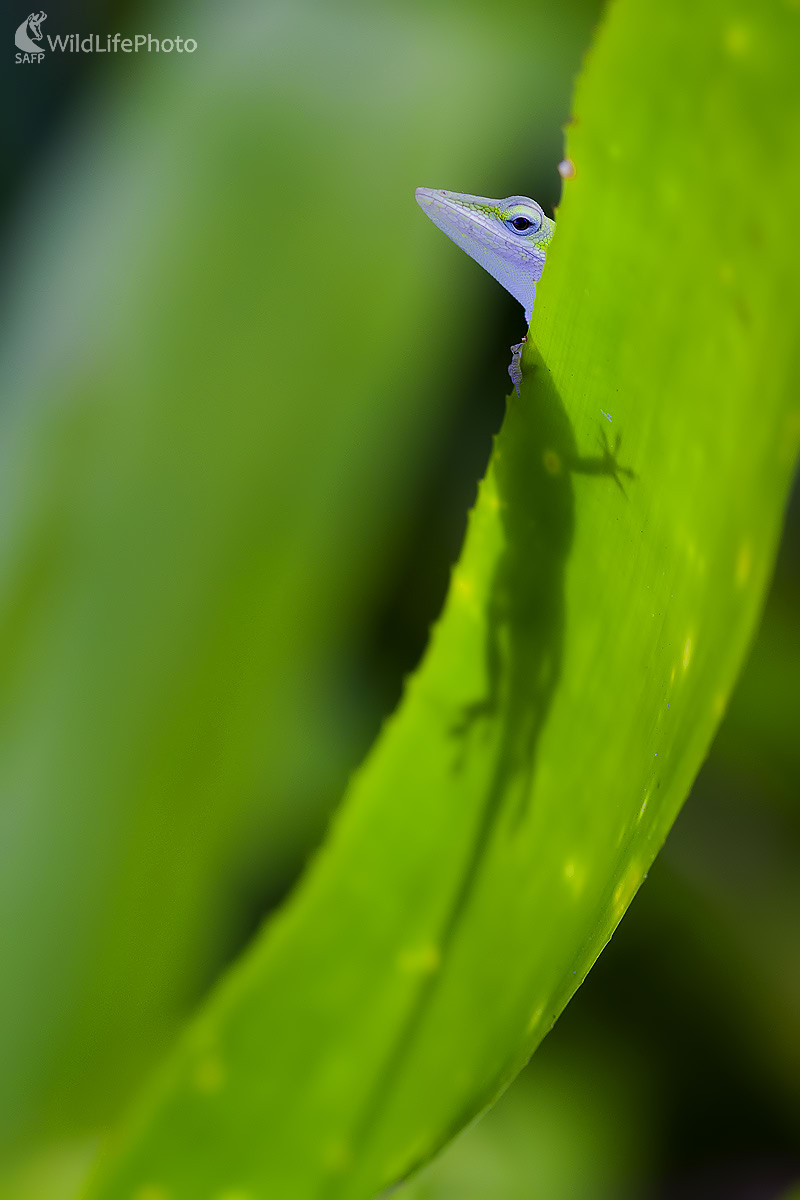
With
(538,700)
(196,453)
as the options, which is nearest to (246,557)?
(196,453)

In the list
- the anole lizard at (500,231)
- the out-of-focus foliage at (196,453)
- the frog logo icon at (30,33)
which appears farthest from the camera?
the frog logo icon at (30,33)

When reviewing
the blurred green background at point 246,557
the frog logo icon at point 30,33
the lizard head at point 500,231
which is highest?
the frog logo icon at point 30,33

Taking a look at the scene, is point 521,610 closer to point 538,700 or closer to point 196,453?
point 538,700

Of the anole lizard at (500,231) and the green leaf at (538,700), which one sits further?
the anole lizard at (500,231)

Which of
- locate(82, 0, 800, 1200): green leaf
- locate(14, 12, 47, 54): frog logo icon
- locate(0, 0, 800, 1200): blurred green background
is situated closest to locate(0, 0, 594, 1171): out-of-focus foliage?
locate(0, 0, 800, 1200): blurred green background

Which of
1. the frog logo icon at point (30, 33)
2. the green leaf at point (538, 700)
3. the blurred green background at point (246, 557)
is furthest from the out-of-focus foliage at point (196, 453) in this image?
the green leaf at point (538, 700)

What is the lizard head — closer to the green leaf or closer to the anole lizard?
the anole lizard

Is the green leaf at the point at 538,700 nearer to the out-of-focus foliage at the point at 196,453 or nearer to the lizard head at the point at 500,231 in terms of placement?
the lizard head at the point at 500,231
